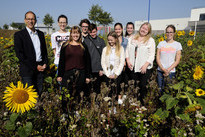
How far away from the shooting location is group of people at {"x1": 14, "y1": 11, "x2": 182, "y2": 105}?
2191mm

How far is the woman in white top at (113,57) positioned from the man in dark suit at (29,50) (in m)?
1.04

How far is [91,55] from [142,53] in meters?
0.92

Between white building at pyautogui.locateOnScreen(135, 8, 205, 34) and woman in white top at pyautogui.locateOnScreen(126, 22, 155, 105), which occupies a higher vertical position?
white building at pyautogui.locateOnScreen(135, 8, 205, 34)

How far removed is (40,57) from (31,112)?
1.26 metres

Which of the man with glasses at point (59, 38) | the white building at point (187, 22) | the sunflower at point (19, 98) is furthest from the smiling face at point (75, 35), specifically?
the white building at point (187, 22)

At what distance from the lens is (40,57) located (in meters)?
2.34

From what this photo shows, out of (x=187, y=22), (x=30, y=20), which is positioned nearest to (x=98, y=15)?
(x=187, y=22)

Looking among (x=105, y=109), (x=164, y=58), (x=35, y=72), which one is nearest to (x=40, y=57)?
(x=35, y=72)

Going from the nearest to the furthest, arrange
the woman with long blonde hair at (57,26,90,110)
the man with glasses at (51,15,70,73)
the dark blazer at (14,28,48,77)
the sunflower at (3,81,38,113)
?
the sunflower at (3,81,38,113)
the dark blazer at (14,28,48,77)
the woman with long blonde hair at (57,26,90,110)
the man with glasses at (51,15,70,73)

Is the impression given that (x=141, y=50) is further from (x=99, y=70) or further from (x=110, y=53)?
(x=99, y=70)

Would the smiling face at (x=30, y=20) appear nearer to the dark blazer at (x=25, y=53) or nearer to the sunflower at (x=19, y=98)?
the dark blazer at (x=25, y=53)

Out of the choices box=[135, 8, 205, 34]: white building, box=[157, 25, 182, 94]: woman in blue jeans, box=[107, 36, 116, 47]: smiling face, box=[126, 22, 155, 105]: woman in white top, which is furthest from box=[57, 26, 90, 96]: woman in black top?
box=[135, 8, 205, 34]: white building

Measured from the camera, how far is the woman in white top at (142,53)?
2.66 m

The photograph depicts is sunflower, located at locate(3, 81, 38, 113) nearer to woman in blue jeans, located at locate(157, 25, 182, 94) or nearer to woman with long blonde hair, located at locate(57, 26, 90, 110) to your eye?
woman with long blonde hair, located at locate(57, 26, 90, 110)
